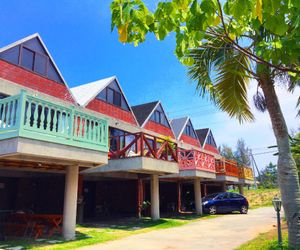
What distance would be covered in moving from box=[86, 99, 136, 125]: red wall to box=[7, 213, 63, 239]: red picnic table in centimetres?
744

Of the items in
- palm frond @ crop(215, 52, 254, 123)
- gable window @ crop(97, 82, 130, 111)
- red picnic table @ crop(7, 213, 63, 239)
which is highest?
gable window @ crop(97, 82, 130, 111)

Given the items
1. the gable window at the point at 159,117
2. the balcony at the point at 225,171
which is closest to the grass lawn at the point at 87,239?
the balcony at the point at 225,171

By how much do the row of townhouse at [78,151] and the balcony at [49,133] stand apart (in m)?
0.03

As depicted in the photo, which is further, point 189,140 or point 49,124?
point 189,140

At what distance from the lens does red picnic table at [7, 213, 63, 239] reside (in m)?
10.0

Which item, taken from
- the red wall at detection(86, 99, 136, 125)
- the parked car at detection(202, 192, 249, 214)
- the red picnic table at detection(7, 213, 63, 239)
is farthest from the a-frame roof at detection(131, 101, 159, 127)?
the red picnic table at detection(7, 213, 63, 239)

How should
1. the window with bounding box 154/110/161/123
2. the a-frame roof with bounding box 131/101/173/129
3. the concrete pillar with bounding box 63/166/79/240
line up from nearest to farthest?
the concrete pillar with bounding box 63/166/79/240 → the a-frame roof with bounding box 131/101/173/129 → the window with bounding box 154/110/161/123

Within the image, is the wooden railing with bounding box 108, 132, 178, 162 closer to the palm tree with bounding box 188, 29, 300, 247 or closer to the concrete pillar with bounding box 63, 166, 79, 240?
the concrete pillar with bounding box 63, 166, 79, 240

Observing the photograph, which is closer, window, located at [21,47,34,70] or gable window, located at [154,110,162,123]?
window, located at [21,47,34,70]

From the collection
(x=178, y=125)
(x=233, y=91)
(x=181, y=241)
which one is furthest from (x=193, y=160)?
(x=178, y=125)

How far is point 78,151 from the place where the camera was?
30.9 ft

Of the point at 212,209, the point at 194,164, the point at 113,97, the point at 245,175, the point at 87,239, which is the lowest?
the point at 87,239

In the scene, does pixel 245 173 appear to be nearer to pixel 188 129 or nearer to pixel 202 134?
pixel 188 129

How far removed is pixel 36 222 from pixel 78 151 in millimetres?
3256
